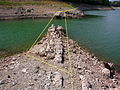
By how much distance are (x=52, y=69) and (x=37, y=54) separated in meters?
3.06

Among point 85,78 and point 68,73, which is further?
point 68,73

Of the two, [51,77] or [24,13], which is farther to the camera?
[24,13]

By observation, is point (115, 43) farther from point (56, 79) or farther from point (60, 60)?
point (56, 79)

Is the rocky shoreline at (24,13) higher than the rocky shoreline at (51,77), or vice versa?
the rocky shoreline at (24,13)

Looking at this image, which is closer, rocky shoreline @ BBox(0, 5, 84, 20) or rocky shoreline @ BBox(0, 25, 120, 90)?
rocky shoreline @ BBox(0, 25, 120, 90)

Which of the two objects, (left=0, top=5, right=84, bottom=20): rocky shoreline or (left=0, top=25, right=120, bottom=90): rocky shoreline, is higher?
(left=0, top=5, right=84, bottom=20): rocky shoreline

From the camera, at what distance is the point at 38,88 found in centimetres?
605

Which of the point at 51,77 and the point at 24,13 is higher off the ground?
the point at 24,13

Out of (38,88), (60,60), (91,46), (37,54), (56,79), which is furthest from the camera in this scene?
(91,46)

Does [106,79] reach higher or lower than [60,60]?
lower

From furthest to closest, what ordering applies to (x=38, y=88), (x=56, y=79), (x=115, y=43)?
(x=115, y=43) < (x=56, y=79) < (x=38, y=88)

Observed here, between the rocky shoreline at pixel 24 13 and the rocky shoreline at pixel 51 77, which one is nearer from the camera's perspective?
the rocky shoreline at pixel 51 77

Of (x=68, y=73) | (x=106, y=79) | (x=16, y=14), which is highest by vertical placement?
(x=16, y=14)

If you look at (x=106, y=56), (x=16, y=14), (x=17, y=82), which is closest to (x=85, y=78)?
(x=17, y=82)
